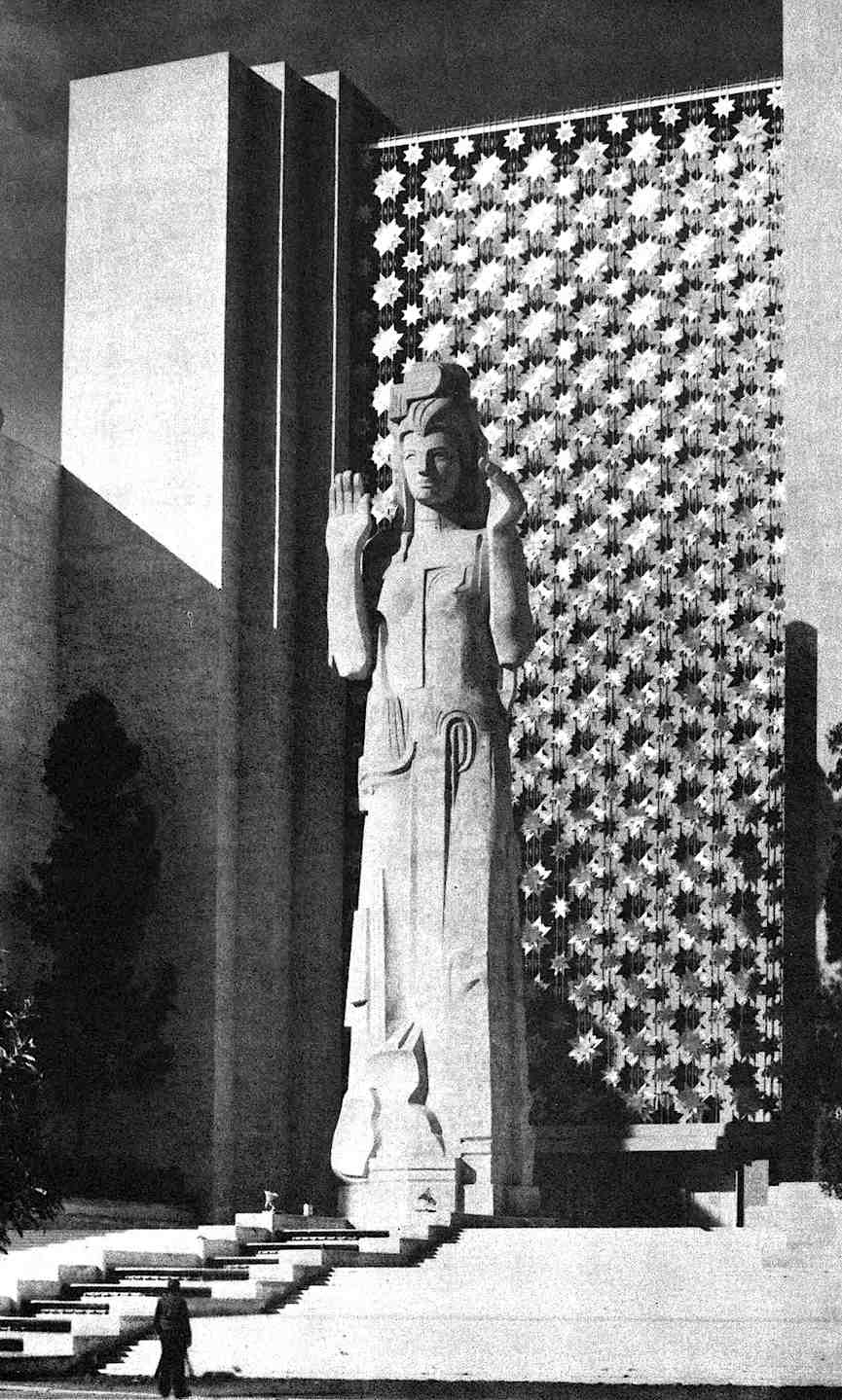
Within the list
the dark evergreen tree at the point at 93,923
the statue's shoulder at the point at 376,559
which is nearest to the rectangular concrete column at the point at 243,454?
the dark evergreen tree at the point at 93,923

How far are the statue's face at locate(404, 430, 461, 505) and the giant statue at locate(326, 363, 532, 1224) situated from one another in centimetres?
2

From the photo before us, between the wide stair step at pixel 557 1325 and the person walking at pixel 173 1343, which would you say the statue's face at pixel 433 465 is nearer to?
the wide stair step at pixel 557 1325

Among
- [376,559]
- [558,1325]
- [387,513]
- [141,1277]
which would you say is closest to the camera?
[558,1325]

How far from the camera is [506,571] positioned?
25.0 meters

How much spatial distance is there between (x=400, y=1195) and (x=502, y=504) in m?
6.40

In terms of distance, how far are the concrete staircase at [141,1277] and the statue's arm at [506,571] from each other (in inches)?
224

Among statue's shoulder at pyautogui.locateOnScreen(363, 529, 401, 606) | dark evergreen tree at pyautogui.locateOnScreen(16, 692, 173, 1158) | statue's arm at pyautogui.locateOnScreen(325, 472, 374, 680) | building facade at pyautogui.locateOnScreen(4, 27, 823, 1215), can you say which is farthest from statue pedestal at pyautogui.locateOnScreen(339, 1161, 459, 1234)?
dark evergreen tree at pyautogui.locateOnScreen(16, 692, 173, 1158)

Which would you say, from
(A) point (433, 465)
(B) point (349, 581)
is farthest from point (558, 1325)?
(A) point (433, 465)

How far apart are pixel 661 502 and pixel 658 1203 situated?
352 inches

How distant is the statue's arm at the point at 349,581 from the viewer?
2577cm

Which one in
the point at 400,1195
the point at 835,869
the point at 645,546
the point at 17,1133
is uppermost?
the point at 645,546

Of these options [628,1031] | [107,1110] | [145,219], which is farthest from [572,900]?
[145,219]

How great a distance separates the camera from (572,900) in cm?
3428

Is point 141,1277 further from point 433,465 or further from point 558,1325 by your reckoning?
point 433,465
